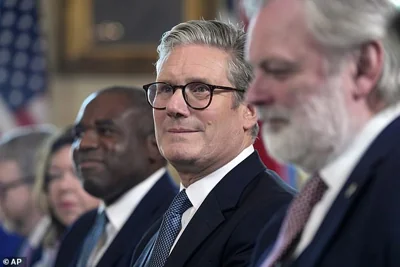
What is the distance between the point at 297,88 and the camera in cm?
235

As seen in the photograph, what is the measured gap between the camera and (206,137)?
10.9ft

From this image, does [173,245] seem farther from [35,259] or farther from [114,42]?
[114,42]

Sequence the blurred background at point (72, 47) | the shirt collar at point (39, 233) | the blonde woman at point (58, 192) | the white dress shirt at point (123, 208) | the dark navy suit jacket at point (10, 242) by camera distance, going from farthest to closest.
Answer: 1. the blurred background at point (72, 47)
2. the dark navy suit jacket at point (10, 242)
3. the shirt collar at point (39, 233)
4. the blonde woman at point (58, 192)
5. the white dress shirt at point (123, 208)

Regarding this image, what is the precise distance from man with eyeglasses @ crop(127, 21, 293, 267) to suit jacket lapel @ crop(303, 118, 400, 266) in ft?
2.92

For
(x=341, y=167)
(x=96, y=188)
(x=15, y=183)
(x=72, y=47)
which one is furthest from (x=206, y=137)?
(x=72, y=47)

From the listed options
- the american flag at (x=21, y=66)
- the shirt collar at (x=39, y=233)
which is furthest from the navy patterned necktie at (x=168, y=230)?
the american flag at (x=21, y=66)

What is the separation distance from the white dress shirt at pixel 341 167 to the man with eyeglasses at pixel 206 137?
0.80 m

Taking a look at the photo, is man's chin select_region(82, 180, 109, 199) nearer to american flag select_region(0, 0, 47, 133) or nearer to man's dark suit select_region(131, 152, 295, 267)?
man's dark suit select_region(131, 152, 295, 267)

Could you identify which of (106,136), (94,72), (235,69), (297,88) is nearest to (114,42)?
(94,72)

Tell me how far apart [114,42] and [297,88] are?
7392 millimetres

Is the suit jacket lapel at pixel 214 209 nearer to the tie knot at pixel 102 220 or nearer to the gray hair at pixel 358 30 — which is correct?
the gray hair at pixel 358 30

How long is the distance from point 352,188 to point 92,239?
235cm

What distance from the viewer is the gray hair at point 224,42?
11.1 feet

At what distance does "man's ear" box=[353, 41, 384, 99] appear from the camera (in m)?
2.30
